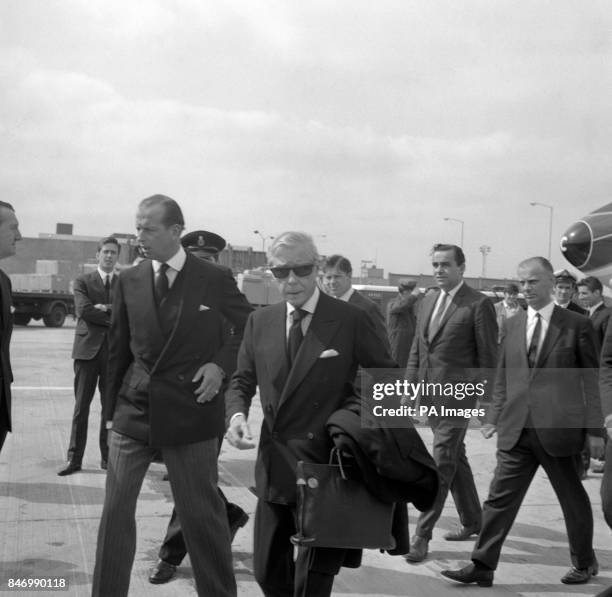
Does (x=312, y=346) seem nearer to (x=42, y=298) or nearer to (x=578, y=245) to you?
(x=578, y=245)

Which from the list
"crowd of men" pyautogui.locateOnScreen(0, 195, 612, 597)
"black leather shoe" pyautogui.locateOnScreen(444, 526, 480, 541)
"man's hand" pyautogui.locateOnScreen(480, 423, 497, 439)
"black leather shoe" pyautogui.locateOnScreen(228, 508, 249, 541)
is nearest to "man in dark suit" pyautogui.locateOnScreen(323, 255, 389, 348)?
"crowd of men" pyautogui.locateOnScreen(0, 195, 612, 597)

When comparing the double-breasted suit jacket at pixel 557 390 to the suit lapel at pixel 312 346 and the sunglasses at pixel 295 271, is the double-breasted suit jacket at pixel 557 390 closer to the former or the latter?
the suit lapel at pixel 312 346

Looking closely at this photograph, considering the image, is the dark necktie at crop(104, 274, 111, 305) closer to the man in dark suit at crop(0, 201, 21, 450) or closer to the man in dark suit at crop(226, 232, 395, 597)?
the man in dark suit at crop(0, 201, 21, 450)

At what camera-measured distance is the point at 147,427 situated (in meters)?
3.61

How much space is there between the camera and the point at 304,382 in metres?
3.16

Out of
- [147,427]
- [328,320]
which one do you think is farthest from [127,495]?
[328,320]

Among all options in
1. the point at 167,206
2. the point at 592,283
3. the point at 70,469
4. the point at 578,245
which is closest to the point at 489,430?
the point at 167,206

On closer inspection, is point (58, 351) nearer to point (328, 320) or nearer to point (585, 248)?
point (585, 248)

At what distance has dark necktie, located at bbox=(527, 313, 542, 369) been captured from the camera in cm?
458

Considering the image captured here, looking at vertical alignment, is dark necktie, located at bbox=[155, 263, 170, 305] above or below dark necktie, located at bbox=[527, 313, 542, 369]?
above

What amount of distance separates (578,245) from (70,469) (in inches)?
205

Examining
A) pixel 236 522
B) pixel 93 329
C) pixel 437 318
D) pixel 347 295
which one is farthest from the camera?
pixel 93 329

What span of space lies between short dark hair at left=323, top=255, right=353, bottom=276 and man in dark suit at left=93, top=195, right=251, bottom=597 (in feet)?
8.59

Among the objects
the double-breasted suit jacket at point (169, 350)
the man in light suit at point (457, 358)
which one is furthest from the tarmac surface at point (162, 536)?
the double-breasted suit jacket at point (169, 350)
